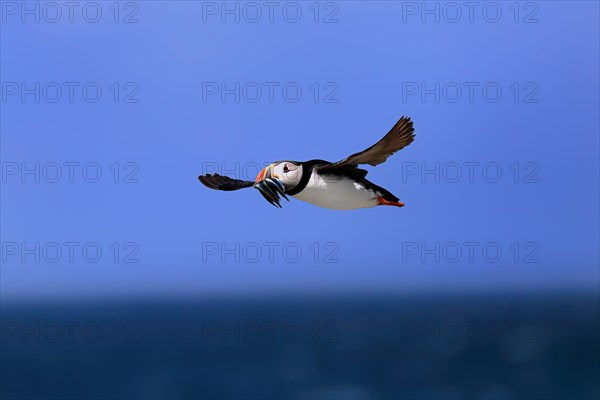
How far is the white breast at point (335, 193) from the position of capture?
9.35 m

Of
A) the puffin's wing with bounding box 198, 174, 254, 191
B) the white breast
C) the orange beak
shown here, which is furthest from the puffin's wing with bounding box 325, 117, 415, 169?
the puffin's wing with bounding box 198, 174, 254, 191

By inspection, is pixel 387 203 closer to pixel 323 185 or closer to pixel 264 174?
pixel 323 185

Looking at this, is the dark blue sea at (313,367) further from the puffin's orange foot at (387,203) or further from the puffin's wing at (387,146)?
the puffin's wing at (387,146)

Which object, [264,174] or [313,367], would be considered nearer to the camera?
[264,174]

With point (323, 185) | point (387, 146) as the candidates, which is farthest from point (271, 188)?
point (387, 146)

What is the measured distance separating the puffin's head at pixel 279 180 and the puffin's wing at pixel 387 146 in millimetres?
457

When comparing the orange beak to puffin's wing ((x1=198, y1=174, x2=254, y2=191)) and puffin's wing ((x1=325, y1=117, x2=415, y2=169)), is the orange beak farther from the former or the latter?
puffin's wing ((x1=325, y1=117, x2=415, y2=169))

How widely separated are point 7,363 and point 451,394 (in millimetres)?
30621

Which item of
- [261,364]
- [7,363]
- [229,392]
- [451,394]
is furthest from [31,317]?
[451,394]

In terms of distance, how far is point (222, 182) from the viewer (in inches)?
406

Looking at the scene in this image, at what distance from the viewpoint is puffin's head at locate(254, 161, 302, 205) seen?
936 cm

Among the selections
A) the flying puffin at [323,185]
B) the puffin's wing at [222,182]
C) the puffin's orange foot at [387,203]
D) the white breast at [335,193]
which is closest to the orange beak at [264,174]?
the flying puffin at [323,185]

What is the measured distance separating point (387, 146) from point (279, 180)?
1.41 metres

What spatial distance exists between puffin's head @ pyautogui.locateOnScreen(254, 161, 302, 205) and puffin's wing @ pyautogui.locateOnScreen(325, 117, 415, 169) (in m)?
0.46
